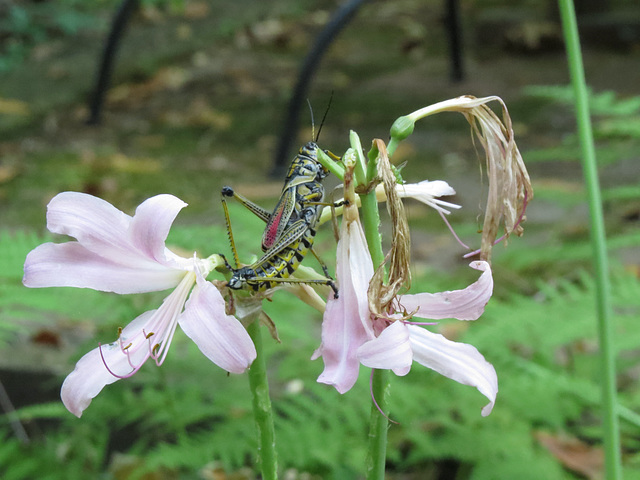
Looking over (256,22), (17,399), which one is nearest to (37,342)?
(17,399)

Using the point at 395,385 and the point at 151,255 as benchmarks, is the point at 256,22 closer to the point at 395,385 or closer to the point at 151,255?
the point at 395,385

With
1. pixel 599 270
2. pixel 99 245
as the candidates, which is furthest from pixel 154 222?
pixel 599 270

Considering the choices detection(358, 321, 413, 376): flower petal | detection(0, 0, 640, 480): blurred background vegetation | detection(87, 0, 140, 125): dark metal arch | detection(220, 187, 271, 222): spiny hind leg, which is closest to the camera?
detection(358, 321, 413, 376): flower petal

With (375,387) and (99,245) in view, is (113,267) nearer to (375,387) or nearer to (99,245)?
(99,245)

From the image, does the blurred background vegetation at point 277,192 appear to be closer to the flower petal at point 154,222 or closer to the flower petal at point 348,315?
the flower petal at point 348,315

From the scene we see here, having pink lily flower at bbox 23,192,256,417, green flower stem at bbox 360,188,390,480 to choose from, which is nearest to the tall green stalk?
green flower stem at bbox 360,188,390,480

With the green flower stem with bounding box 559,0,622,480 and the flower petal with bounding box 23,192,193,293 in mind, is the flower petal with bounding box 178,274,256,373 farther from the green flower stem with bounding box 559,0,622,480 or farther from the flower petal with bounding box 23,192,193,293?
the green flower stem with bounding box 559,0,622,480

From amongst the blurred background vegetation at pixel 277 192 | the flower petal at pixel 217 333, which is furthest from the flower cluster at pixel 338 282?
the blurred background vegetation at pixel 277 192
